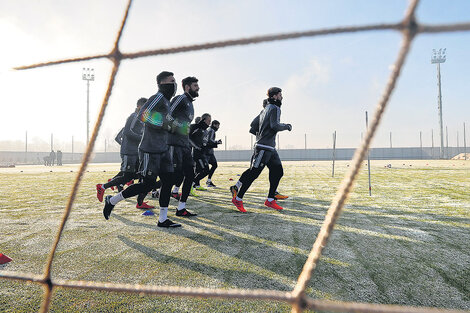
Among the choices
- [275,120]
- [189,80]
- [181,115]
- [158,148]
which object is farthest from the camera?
[275,120]

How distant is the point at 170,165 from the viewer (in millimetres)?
3203

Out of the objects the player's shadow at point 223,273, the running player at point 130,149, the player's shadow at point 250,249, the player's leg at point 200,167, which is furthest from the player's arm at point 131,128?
the player's shadow at point 223,273

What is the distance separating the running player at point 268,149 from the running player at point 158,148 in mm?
1216

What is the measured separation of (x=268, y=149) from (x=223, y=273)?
2550 mm

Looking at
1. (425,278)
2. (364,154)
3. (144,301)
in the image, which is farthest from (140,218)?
(364,154)

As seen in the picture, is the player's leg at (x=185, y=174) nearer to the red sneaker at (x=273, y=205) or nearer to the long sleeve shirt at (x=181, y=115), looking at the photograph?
the long sleeve shirt at (x=181, y=115)

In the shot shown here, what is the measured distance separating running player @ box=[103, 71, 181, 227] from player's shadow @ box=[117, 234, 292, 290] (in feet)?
2.98

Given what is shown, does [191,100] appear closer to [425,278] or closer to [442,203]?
[425,278]

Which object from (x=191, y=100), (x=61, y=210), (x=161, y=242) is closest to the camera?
(x=161, y=242)

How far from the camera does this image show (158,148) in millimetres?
3109

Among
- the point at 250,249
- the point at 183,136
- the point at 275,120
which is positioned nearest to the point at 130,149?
the point at 183,136

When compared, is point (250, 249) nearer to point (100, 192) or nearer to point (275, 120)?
point (275, 120)

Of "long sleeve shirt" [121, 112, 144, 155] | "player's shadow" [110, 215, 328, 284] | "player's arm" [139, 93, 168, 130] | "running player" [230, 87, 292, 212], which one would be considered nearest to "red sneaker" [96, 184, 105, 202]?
"long sleeve shirt" [121, 112, 144, 155]

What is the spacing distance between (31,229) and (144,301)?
2.30m
